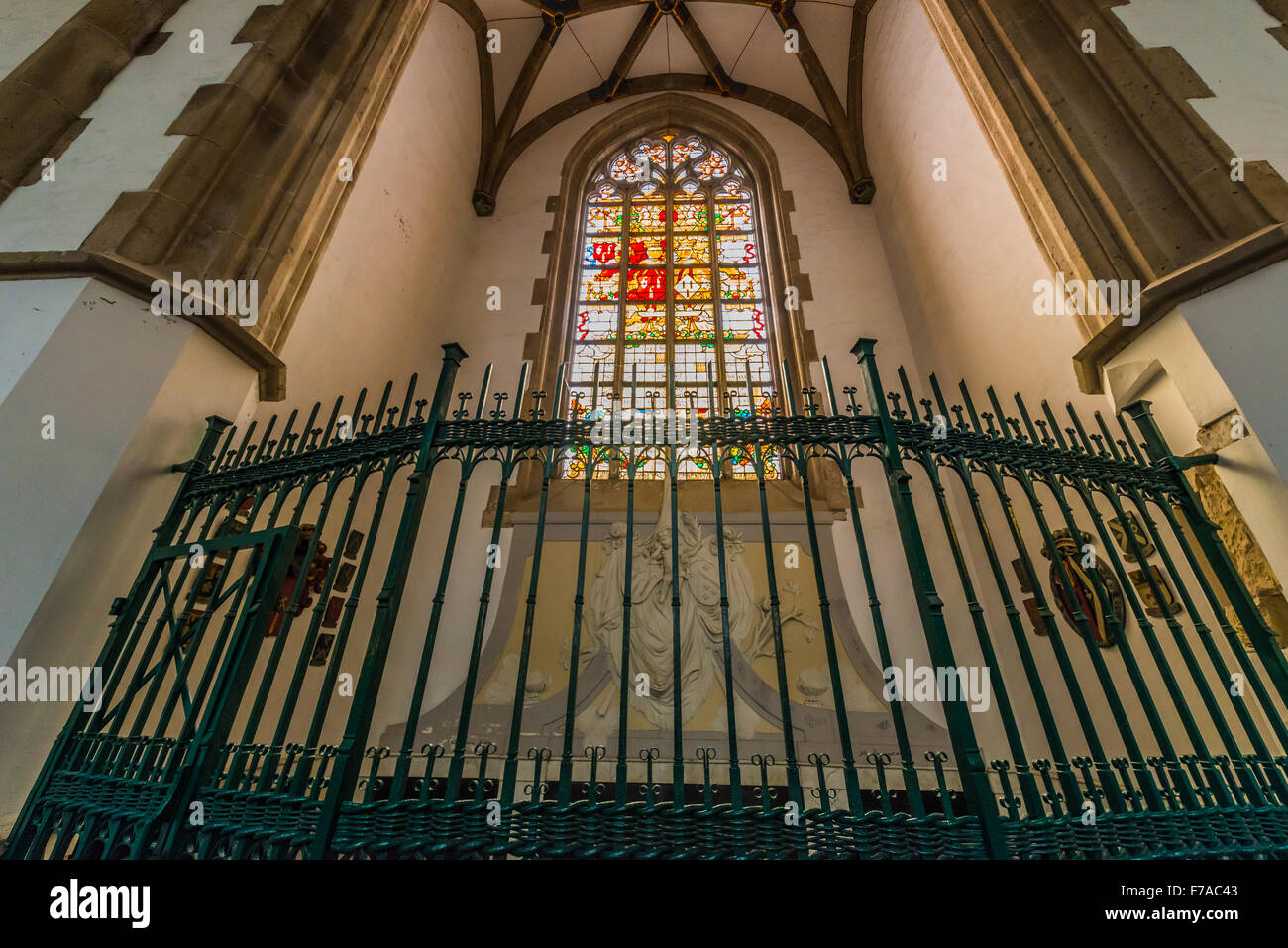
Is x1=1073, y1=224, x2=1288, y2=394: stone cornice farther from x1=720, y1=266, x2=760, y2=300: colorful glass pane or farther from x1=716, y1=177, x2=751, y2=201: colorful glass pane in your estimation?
x1=716, y1=177, x2=751, y2=201: colorful glass pane

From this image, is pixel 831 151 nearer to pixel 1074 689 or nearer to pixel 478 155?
pixel 478 155

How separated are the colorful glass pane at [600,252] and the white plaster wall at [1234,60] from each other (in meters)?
4.57

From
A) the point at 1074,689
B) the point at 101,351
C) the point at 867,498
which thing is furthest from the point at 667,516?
the point at 101,351

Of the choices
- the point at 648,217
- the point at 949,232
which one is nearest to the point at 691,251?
the point at 648,217

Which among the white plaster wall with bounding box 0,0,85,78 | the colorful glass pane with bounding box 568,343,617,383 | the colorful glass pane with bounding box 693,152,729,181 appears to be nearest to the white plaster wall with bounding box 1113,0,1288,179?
the colorful glass pane with bounding box 568,343,617,383

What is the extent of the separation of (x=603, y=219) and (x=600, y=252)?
60 centimetres

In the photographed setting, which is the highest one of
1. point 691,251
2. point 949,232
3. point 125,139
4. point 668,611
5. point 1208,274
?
point 691,251

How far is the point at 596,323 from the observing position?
6109 millimetres

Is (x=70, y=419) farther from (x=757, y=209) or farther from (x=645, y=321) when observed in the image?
(x=757, y=209)

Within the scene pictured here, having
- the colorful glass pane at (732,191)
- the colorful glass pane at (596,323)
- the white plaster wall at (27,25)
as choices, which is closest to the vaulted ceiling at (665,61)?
the colorful glass pane at (732,191)

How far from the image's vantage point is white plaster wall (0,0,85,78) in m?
3.14

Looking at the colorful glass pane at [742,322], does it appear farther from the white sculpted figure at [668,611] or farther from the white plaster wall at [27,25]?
the white plaster wall at [27,25]

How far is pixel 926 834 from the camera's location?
1498 mm

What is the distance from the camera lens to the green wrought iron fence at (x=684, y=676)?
1.52 meters
